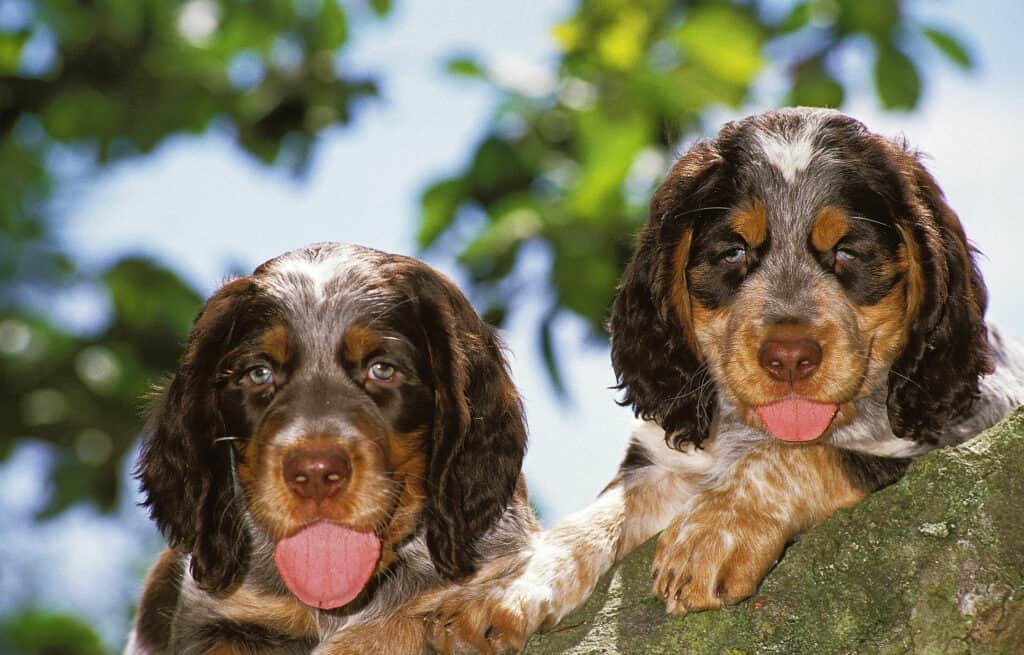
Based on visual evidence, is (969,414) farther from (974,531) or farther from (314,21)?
(314,21)

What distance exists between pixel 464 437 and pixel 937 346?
5.76 feet

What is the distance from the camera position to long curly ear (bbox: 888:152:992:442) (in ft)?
16.2

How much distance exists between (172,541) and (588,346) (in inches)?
134

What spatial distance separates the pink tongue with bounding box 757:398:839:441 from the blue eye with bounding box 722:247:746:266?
0.61 m

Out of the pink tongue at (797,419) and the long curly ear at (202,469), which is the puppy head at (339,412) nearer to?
the long curly ear at (202,469)

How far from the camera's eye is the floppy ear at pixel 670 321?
5301mm

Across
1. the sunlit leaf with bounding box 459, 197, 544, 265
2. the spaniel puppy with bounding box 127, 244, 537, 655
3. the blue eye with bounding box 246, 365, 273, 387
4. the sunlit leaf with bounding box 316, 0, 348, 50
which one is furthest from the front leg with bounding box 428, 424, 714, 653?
the sunlit leaf with bounding box 316, 0, 348, 50

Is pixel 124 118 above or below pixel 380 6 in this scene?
below

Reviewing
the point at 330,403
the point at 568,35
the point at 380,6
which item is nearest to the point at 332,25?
the point at 380,6

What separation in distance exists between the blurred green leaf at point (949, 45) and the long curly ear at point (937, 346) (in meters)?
3.01

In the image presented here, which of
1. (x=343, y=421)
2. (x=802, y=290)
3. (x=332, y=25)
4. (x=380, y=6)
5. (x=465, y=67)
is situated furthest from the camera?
(x=332, y=25)

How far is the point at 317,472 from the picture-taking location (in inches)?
181

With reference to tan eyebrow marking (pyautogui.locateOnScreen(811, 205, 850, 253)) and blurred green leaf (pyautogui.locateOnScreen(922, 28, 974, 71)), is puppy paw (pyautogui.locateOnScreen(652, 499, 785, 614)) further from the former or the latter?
blurred green leaf (pyautogui.locateOnScreen(922, 28, 974, 71))

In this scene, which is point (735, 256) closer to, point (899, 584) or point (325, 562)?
point (899, 584)
